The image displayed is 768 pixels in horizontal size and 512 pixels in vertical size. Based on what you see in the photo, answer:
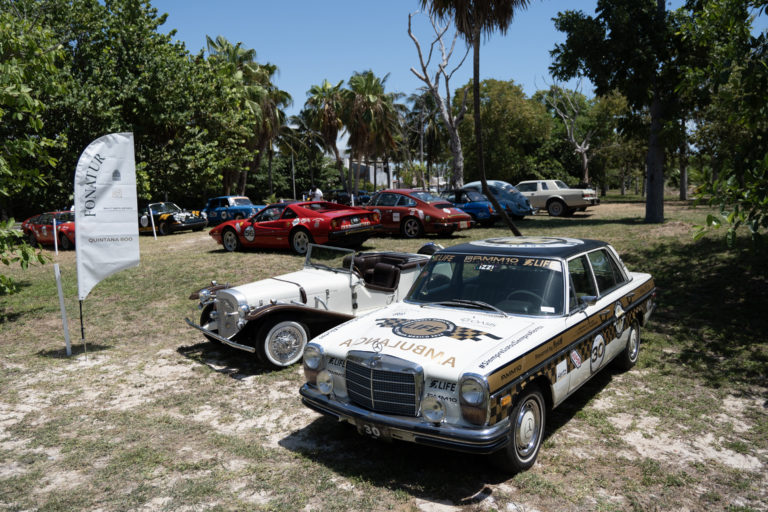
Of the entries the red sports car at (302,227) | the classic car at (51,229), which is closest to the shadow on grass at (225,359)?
the red sports car at (302,227)

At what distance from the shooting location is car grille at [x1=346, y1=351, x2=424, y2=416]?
3.87m

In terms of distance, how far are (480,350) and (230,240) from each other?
1182 cm

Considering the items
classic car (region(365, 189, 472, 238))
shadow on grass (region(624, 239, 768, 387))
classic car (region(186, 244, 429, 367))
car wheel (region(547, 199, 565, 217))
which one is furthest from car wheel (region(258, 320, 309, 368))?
car wheel (region(547, 199, 565, 217))

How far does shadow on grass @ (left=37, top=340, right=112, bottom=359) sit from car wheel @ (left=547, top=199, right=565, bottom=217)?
20.3 m

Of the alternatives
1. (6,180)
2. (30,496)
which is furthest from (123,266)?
(30,496)

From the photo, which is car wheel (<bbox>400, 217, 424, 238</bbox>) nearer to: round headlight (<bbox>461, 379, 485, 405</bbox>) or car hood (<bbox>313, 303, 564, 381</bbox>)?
car hood (<bbox>313, 303, 564, 381</bbox>)

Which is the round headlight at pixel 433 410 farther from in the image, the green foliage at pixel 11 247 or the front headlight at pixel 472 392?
the green foliage at pixel 11 247

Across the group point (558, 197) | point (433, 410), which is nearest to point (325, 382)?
point (433, 410)

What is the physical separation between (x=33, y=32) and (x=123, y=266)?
6226mm

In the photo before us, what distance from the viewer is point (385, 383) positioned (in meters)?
3.97

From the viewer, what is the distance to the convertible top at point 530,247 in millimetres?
5098

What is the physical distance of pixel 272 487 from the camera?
3973mm

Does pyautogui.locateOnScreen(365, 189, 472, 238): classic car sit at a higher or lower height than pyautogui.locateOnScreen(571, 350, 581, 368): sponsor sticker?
higher

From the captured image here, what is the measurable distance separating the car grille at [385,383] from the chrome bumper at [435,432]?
7 cm
